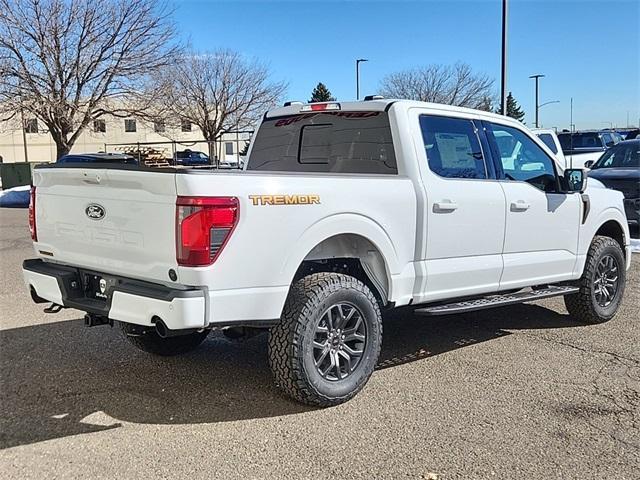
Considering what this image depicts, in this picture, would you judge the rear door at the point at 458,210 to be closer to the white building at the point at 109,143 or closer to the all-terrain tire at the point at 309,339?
the all-terrain tire at the point at 309,339

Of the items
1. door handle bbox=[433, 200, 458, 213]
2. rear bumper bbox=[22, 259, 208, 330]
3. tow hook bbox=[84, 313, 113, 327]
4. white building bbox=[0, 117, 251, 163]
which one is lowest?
tow hook bbox=[84, 313, 113, 327]

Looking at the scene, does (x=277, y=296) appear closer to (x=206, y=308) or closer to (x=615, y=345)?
(x=206, y=308)

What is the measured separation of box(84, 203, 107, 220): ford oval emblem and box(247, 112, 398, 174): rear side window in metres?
2.08

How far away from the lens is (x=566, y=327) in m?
6.28

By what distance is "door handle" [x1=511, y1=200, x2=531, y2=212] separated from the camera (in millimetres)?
5315

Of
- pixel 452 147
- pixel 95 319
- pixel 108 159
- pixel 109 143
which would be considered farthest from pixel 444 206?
pixel 109 143

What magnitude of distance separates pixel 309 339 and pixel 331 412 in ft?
1.70

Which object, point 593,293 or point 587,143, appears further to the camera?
point 587,143

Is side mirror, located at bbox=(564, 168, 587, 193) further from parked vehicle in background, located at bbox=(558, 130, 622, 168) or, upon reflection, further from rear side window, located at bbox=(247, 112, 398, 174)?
parked vehicle in background, located at bbox=(558, 130, 622, 168)

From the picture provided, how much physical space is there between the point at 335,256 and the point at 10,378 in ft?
8.50

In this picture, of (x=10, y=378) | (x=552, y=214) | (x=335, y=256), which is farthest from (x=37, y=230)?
(x=552, y=214)

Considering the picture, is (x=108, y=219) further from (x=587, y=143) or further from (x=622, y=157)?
(x=587, y=143)

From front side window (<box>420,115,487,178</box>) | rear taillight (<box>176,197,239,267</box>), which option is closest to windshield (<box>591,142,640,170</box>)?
front side window (<box>420,115,487,178</box>)

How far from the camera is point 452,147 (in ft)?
16.8
